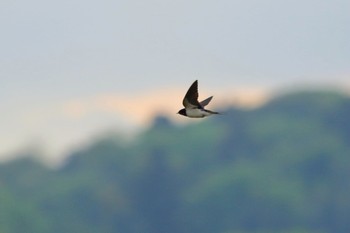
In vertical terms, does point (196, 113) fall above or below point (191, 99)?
below

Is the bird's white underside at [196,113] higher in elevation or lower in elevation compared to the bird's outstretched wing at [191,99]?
lower

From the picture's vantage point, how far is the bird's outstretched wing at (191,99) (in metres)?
15.0

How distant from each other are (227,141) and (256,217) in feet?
27.2

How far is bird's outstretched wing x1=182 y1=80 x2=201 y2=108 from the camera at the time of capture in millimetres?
15047

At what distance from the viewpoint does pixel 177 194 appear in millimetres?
89188

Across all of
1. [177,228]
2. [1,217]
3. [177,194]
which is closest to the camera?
[1,217]

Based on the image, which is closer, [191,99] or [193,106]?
[191,99]

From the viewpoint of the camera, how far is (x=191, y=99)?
15203mm

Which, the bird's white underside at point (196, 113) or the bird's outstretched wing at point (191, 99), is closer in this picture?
the bird's outstretched wing at point (191, 99)

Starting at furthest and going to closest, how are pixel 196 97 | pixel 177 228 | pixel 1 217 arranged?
pixel 177 228, pixel 1 217, pixel 196 97

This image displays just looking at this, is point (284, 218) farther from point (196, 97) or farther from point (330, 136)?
point (196, 97)

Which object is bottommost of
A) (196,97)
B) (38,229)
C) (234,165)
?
(196,97)

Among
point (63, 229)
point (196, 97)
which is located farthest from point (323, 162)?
point (196, 97)

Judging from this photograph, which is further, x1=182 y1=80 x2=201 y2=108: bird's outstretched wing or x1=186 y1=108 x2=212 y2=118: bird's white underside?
x1=186 y1=108 x2=212 y2=118: bird's white underside
